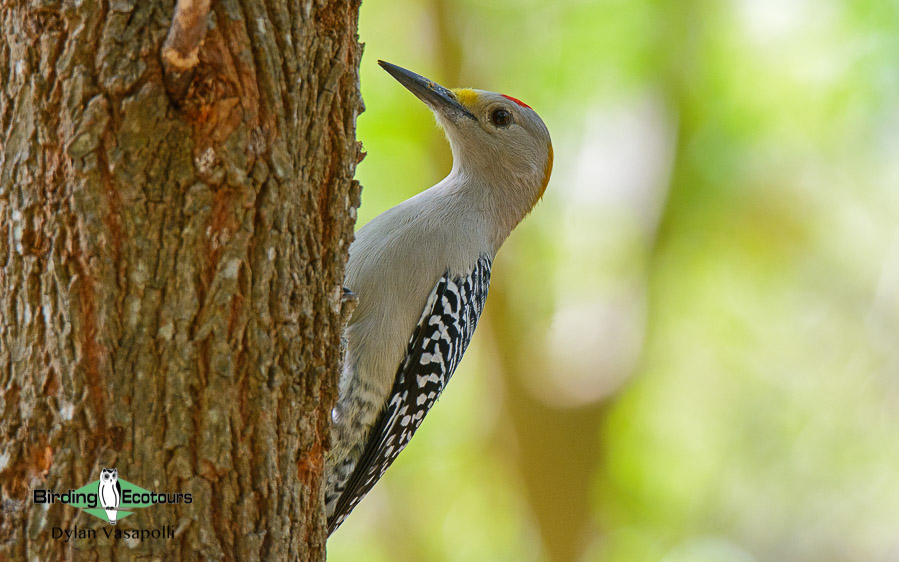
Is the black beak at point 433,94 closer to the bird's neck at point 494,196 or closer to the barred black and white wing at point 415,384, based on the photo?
the bird's neck at point 494,196

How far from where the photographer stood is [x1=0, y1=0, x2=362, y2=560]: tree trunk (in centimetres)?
203

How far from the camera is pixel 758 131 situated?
28.9ft

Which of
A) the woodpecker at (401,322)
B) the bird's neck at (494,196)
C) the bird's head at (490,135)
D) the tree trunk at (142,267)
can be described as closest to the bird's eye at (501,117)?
the bird's head at (490,135)

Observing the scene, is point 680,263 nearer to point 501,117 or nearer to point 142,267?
point 501,117

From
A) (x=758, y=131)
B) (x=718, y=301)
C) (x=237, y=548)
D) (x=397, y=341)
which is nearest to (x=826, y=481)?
(x=718, y=301)

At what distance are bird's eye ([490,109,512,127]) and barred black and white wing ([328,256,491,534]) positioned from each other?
3.84 ft

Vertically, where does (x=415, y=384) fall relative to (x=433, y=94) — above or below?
below

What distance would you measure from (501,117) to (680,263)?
16.9ft

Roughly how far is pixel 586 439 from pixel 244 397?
684 cm

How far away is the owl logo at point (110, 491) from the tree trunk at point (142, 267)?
0.06 feet

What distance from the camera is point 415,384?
4.04 meters

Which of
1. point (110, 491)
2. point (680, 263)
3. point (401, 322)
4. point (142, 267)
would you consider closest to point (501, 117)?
point (401, 322)

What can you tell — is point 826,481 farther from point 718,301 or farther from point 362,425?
point 362,425

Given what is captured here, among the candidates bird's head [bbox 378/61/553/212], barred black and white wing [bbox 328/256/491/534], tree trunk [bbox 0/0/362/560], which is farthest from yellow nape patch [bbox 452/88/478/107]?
tree trunk [bbox 0/0/362/560]
